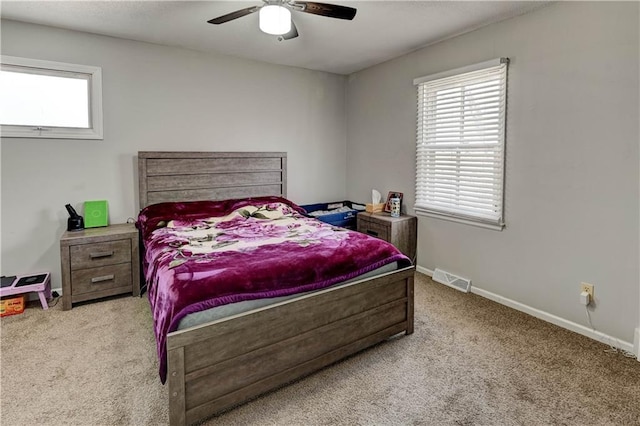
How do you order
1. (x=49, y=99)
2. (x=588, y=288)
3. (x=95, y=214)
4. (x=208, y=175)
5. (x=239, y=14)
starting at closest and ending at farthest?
(x=239, y=14), (x=588, y=288), (x=49, y=99), (x=95, y=214), (x=208, y=175)

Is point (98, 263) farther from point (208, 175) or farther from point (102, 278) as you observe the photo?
point (208, 175)

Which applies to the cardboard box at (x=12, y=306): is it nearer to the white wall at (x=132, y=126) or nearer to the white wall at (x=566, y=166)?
the white wall at (x=132, y=126)

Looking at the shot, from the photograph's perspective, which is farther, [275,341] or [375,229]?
[375,229]

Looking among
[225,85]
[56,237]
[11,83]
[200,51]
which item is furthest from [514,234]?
[11,83]

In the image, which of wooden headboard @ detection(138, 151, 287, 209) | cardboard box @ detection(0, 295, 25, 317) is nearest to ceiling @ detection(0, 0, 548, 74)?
wooden headboard @ detection(138, 151, 287, 209)

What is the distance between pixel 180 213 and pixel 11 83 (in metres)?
1.72

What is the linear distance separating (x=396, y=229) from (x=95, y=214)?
9.61 ft

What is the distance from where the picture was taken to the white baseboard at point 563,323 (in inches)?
93.7

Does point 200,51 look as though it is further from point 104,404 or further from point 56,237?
point 104,404

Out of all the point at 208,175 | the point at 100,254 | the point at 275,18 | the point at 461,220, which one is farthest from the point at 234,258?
the point at 461,220

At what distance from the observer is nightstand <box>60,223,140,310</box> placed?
2.96 m

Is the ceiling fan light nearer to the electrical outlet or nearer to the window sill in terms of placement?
the window sill

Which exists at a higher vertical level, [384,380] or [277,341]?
[277,341]

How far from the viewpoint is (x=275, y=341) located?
6.37 ft
